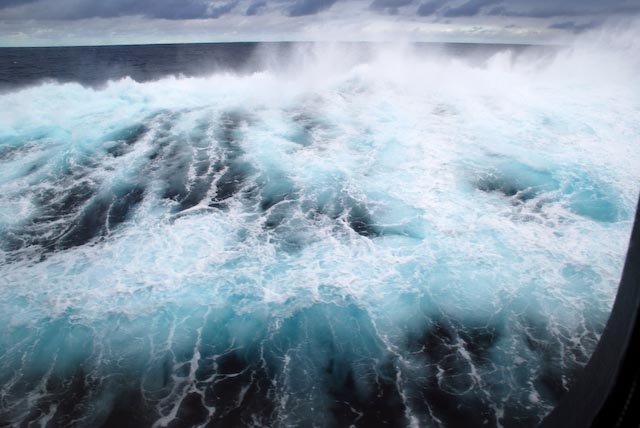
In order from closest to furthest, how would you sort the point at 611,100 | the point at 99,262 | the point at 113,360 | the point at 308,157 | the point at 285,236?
the point at 113,360 < the point at 99,262 < the point at 285,236 < the point at 308,157 < the point at 611,100

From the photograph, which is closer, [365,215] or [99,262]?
[99,262]

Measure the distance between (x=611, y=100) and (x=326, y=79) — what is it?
2491 centimetres

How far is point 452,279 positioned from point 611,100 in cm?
2615

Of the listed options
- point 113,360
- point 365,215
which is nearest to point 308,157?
point 365,215

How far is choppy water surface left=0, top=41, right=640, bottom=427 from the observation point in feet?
23.3

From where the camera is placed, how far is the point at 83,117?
24.1 m

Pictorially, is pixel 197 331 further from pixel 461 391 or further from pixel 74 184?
pixel 74 184

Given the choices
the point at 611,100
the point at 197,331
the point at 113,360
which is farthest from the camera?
the point at 611,100

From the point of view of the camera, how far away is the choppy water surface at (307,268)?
7.09 metres

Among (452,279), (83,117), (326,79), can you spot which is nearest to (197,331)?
(452,279)

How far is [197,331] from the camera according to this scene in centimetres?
858

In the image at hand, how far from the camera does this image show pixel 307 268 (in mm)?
10438

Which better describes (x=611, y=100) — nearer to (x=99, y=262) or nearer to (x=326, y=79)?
(x=326, y=79)

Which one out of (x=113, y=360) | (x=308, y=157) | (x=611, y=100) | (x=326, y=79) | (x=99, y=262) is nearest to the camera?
(x=113, y=360)
